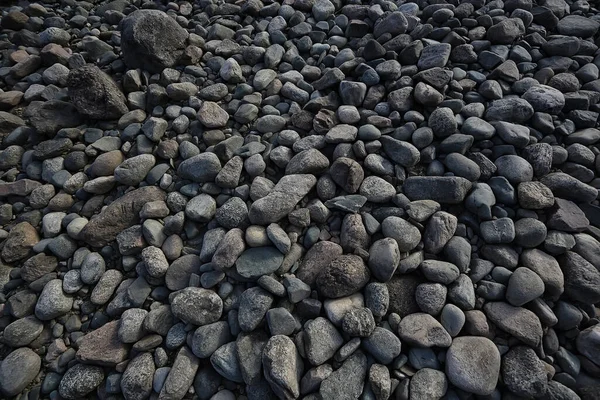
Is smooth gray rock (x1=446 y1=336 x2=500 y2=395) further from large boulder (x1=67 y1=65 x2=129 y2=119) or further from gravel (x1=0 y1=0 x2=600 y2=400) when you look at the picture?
large boulder (x1=67 y1=65 x2=129 y2=119)

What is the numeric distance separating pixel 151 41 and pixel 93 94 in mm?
449

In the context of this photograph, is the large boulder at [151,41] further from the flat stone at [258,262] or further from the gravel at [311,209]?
the flat stone at [258,262]

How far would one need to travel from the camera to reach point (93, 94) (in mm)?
1950

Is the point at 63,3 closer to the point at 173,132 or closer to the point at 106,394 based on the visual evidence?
the point at 173,132

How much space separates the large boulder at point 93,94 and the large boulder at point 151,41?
26 cm

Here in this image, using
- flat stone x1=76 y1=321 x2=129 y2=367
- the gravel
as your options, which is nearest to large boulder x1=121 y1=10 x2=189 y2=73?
the gravel

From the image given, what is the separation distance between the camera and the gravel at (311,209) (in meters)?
1.28

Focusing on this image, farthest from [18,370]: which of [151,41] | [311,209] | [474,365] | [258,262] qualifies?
[151,41]

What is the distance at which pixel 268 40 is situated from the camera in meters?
2.34

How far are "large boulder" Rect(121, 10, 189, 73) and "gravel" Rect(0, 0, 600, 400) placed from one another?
0.01 metres

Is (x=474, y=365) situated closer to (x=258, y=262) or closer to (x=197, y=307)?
(x=258, y=262)

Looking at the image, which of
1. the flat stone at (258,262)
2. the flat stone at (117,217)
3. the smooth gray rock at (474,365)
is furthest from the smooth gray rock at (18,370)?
the smooth gray rock at (474,365)

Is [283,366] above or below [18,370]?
above

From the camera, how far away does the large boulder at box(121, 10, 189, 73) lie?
6.91ft
